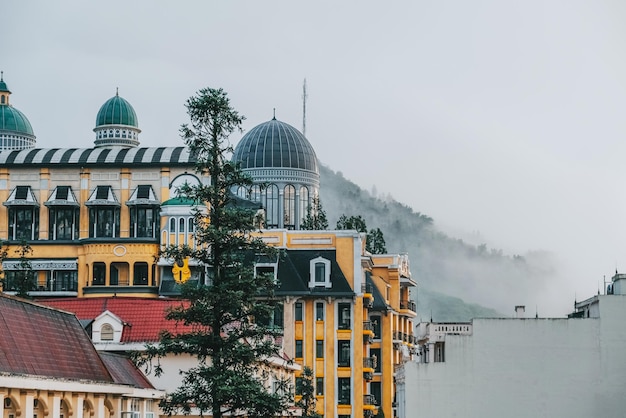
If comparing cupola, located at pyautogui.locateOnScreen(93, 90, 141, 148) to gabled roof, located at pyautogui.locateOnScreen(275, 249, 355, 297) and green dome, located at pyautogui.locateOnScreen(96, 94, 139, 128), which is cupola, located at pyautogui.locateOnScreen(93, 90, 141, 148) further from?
gabled roof, located at pyautogui.locateOnScreen(275, 249, 355, 297)

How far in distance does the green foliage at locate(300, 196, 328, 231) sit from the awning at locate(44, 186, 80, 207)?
1011 inches

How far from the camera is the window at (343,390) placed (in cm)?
11331

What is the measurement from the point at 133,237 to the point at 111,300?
48.6 metres

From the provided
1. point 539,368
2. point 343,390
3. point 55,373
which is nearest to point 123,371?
point 55,373

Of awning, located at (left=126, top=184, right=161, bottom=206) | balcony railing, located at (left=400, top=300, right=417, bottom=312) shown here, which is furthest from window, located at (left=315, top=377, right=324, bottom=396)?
awning, located at (left=126, top=184, right=161, bottom=206)

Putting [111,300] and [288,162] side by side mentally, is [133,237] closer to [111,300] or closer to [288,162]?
[288,162]

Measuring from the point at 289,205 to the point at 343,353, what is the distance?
4382 cm

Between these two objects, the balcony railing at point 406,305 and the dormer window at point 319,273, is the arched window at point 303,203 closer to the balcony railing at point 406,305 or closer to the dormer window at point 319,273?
the balcony railing at point 406,305

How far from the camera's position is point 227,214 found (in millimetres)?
55750

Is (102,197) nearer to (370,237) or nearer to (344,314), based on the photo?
(344,314)

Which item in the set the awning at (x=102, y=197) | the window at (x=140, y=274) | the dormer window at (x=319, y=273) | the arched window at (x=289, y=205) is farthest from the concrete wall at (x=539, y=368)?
the arched window at (x=289, y=205)

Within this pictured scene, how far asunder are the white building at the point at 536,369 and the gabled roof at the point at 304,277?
2913 cm

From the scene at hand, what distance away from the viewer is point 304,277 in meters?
115

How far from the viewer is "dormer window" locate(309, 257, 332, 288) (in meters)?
115
